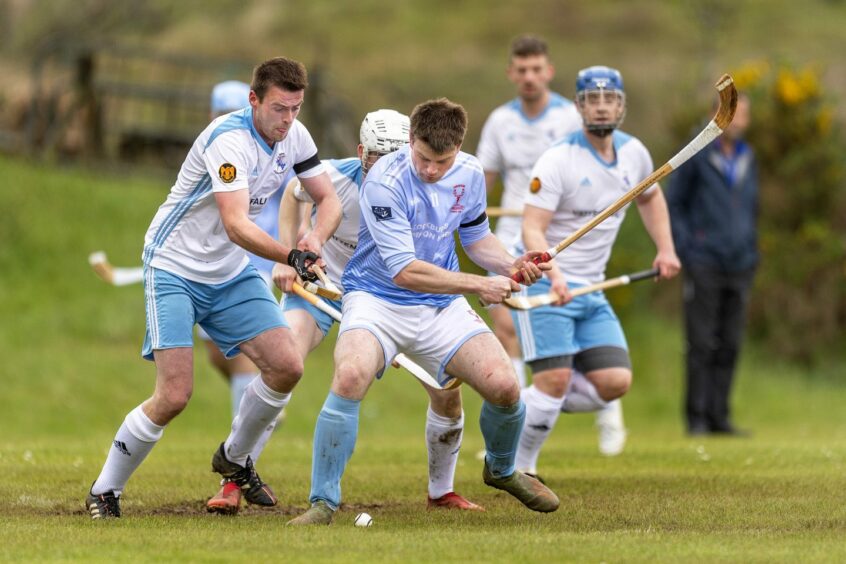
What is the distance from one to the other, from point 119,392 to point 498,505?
32.5 ft

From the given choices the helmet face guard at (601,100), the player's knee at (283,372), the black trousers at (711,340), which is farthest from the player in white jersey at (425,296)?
the black trousers at (711,340)

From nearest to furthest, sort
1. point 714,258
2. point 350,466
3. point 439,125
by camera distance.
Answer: point 439,125 → point 350,466 → point 714,258

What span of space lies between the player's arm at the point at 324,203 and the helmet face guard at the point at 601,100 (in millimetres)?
2043

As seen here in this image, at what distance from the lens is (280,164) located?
26.3 feet

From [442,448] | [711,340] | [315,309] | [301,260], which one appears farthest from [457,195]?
[711,340]

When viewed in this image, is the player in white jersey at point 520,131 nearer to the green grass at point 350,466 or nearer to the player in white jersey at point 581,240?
the player in white jersey at point 581,240

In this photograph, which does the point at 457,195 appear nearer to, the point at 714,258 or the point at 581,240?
the point at 581,240

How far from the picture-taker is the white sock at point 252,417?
8250mm

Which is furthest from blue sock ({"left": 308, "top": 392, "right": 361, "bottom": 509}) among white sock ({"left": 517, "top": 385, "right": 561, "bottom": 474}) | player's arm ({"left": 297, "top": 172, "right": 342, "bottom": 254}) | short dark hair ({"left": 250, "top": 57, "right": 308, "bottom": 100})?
white sock ({"left": 517, "top": 385, "right": 561, "bottom": 474})

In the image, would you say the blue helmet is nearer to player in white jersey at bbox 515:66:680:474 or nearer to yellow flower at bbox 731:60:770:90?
player in white jersey at bbox 515:66:680:474

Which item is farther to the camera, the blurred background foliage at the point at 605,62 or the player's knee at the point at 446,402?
the blurred background foliage at the point at 605,62

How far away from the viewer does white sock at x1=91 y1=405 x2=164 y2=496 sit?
7859 millimetres

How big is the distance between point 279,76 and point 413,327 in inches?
57.6

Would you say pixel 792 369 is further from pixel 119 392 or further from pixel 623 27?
pixel 623 27
